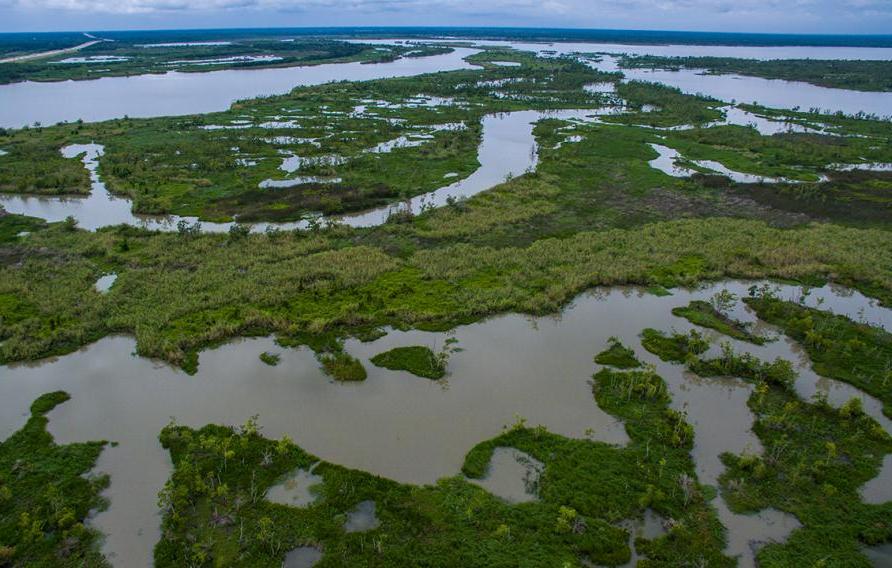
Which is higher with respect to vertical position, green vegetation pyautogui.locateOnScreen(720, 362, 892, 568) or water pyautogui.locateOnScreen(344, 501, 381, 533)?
green vegetation pyautogui.locateOnScreen(720, 362, 892, 568)

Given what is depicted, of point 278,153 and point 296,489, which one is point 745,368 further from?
point 278,153

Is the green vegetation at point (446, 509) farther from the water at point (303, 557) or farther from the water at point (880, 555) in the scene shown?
the water at point (880, 555)

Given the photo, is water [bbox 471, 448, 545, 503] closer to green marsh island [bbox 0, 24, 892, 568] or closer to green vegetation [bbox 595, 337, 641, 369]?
green marsh island [bbox 0, 24, 892, 568]

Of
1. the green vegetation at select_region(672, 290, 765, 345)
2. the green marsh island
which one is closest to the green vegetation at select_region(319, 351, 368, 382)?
the green marsh island

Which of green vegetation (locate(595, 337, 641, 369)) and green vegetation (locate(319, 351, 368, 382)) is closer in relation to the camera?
green vegetation (locate(319, 351, 368, 382))

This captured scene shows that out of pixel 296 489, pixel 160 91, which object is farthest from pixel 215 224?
pixel 160 91

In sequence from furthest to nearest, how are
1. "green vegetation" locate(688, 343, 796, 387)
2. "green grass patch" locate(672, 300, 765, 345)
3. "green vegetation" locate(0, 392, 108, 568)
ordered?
1. "green grass patch" locate(672, 300, 765, 345)
2. "green vegetation" locate(688, 343, 796, 387)
3. "green vegetation" locate(0, 392, 108, 568)
